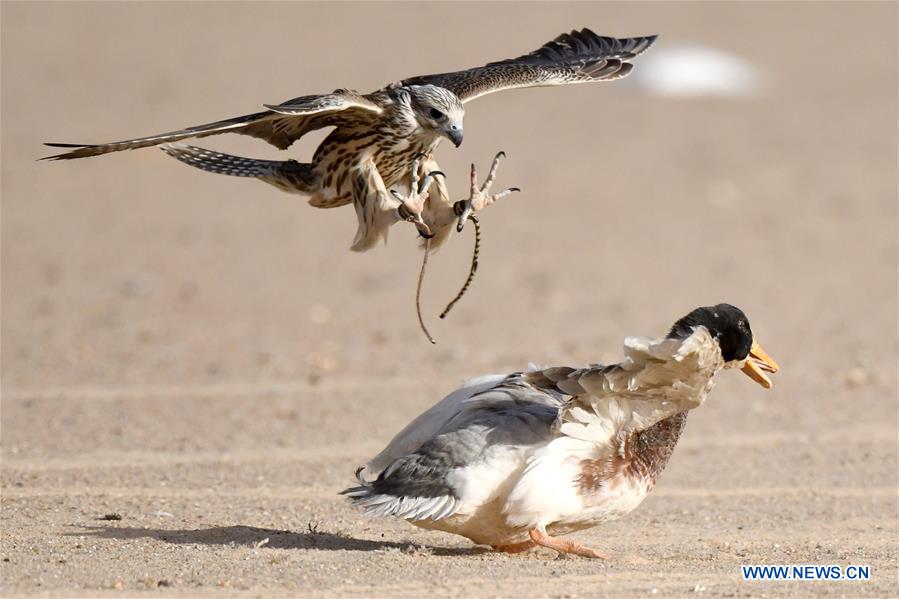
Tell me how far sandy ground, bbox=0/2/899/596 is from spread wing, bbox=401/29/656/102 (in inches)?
89.3

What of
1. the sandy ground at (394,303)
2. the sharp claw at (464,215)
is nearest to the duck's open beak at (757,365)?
the sandy ground at (394,303)

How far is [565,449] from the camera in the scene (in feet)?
20.6

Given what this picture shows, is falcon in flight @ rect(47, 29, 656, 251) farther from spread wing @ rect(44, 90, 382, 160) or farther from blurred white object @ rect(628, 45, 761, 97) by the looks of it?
blurred white object @ rect(628, 45, 761, 97)

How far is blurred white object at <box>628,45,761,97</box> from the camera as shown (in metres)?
23.2

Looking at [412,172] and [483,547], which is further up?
[412,172]

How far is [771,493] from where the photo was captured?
8125 mm

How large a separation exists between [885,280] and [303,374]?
641 cm

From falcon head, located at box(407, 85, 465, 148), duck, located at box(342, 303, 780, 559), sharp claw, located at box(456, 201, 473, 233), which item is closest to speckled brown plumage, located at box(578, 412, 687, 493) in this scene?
duck, located at box(342, 303, 780, 559)

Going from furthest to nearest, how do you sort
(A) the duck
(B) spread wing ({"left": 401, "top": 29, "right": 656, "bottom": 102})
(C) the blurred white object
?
(C) the blurred white object < (B) spread wing ({"left": 401, "top": 29, "right": 656, "bottom": 102}) < (A) the duck

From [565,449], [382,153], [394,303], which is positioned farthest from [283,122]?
[394,303]

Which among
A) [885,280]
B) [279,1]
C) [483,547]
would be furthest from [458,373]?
[279,1]

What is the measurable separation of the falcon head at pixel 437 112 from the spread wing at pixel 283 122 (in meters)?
0.22

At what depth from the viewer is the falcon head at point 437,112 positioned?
771 cm

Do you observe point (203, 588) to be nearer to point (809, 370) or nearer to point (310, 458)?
point (310, 458)
